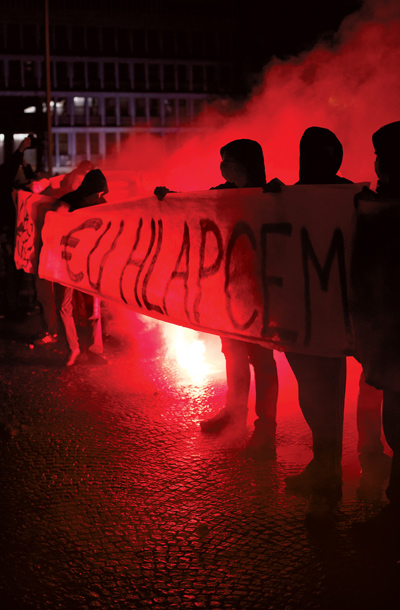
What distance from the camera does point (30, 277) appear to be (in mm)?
11328

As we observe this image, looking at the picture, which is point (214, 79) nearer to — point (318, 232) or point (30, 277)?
point (30, 277)

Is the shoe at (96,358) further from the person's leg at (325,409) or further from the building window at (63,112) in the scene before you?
the building window at (63,112)

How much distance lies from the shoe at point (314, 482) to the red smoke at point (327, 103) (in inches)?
220

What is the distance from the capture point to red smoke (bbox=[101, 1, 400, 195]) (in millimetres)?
9500

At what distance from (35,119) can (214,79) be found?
219 feet

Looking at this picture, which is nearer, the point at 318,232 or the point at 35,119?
the point at 318,232

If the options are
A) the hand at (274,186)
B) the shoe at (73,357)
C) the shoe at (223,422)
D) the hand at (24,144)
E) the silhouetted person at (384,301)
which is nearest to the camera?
the silhouetted person at (384,301)

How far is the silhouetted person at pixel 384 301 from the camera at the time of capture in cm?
343

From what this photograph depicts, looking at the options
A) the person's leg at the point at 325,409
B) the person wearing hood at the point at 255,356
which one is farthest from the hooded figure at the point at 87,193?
the person's leg at the point at 325,409

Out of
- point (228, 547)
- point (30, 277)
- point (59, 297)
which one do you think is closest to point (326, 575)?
point (228, 547)

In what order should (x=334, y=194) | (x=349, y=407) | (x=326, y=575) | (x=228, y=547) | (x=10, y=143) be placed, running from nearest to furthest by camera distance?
(x=326, y=575)
(x=228, y=547)
(x=334, y=194)
(x=349, y=407)
(x=10, y=143)

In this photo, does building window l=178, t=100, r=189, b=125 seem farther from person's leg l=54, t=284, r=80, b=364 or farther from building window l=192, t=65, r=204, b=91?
person's leg l=54, t=284, r=80, b=364

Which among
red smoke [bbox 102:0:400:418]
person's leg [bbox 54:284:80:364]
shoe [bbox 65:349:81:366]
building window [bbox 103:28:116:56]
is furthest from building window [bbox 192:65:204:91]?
shoe [bbox 65:349:81:366]

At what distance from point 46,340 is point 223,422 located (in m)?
3.82
